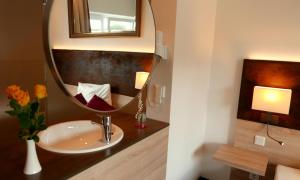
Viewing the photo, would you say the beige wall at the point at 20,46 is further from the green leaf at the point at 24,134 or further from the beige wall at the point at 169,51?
the beige wall at the point at 169,51

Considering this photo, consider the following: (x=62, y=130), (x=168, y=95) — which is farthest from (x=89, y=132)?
(x=168, y=95)

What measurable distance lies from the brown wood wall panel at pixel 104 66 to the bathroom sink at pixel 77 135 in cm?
30

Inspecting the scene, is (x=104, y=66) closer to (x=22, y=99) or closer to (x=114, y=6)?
(x=114, y=6)

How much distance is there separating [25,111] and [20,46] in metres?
0.84

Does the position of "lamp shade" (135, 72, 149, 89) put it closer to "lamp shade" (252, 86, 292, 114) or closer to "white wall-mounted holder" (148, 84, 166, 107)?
"white wall-mounted holder" (148, 84, 166, 107)

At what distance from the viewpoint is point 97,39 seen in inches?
54.0

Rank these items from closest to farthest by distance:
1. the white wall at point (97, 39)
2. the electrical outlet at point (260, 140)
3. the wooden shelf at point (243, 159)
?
the white wall at point (97, 39), the wooden shelf at point (243, 159), the electrical outlet at point (260, 140)

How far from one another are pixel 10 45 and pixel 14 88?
78cm

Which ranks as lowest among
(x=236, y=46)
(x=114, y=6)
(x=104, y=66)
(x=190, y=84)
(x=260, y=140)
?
(x=260, y=140)

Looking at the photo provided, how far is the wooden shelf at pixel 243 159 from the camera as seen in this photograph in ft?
5.95

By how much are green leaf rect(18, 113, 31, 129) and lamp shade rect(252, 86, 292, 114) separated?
5.85ft

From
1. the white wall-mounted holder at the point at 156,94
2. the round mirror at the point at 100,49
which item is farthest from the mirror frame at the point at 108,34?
the white wall-mounted holder at the point at 156,94

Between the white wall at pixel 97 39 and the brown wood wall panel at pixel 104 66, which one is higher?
the white wall at pixel 97 39

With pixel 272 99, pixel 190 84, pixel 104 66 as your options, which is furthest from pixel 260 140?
pixel 104 66
